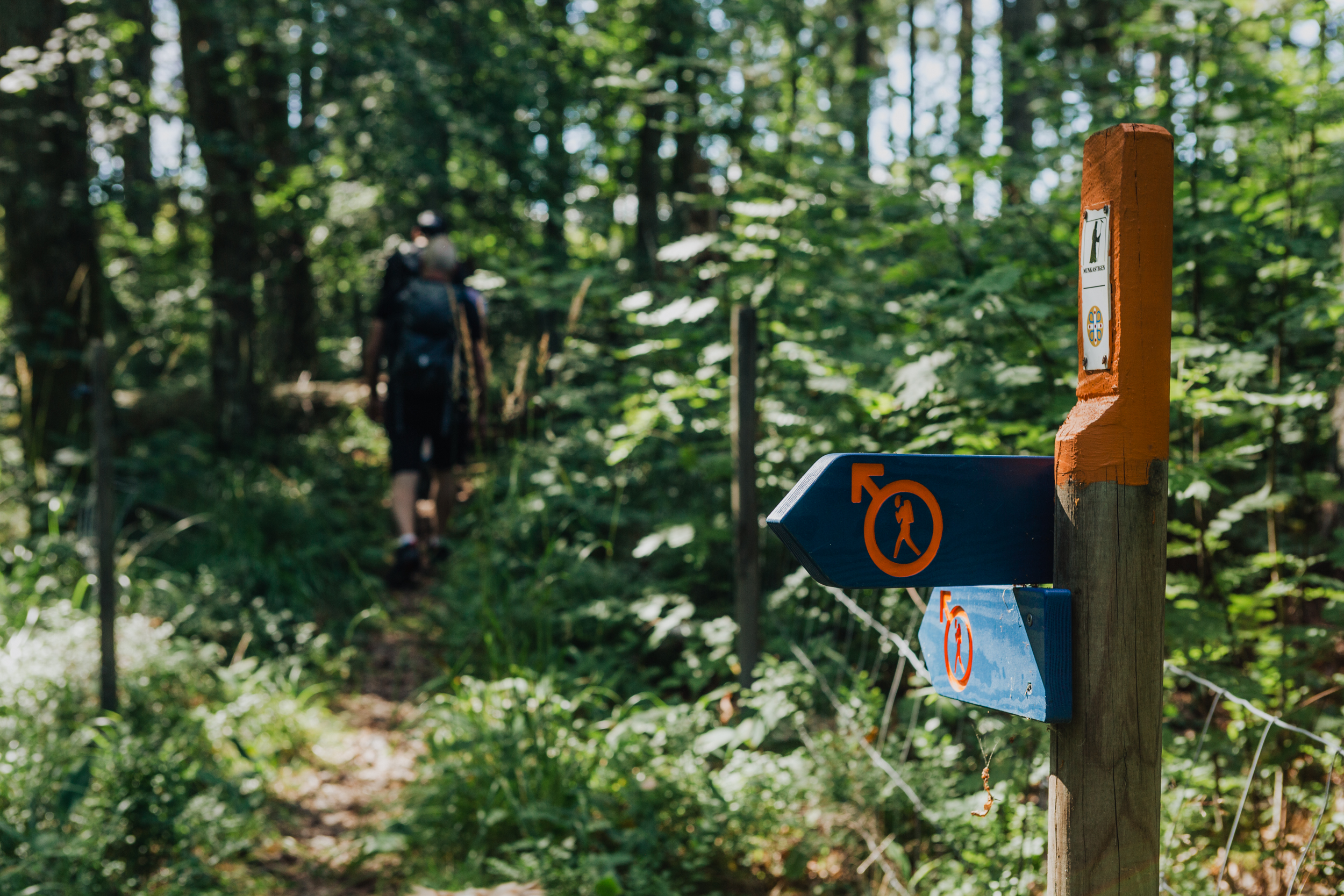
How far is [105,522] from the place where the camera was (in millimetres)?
3953

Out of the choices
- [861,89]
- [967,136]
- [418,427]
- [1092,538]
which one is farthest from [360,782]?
[861,89]

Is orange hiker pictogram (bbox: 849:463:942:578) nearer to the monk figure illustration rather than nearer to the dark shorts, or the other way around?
the monk figure illustration

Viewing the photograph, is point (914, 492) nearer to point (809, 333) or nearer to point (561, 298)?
point (809, 333)

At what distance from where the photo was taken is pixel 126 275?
11008 millimetres

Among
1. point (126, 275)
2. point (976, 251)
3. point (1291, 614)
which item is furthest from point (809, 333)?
point (126, 275)

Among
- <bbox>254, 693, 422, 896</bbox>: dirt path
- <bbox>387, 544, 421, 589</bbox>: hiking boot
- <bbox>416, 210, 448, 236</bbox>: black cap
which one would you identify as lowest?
<bbox>254, 693, 422, 896</bbox>: dirt path

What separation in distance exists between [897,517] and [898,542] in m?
0.03

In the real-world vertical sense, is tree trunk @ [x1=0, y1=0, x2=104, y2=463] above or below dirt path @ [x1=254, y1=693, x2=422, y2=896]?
above

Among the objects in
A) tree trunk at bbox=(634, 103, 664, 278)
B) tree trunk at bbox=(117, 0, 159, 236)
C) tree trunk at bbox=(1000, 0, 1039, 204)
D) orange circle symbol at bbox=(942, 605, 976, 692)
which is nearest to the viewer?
orange circle symbol at bbox=(942, 605, 976, 692)

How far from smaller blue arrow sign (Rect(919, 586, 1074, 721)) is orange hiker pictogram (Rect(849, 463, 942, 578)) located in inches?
4.0

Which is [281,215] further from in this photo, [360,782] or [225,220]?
[360,782]

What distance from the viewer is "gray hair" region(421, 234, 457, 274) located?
5621 millimetres

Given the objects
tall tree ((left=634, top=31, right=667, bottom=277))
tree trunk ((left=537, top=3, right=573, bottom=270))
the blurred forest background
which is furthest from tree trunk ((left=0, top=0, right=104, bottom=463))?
tall tree ((left=634, top=31, right=667, bottom=277))

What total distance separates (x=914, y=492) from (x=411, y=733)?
12.2 ft
